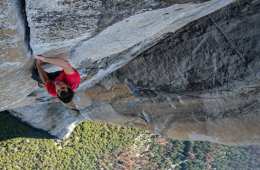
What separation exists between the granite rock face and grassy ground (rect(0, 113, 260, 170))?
6.96ft

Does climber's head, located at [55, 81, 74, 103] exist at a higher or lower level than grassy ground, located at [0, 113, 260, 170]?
higher

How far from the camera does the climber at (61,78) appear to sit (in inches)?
265

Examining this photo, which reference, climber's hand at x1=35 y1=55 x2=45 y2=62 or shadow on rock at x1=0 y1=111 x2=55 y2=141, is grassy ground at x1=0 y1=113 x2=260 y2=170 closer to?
shadow on rock at x1=0 y1=111 x2=55 y2=141

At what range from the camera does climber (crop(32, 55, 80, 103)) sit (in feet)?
22.1

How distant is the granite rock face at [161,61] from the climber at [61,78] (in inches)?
7.1

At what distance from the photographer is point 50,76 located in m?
7.09

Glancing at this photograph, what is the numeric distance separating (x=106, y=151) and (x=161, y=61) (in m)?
7.95

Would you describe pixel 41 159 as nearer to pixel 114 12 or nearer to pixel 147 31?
pixel 147 31

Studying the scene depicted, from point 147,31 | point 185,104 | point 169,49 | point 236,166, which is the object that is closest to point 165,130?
point 185,104

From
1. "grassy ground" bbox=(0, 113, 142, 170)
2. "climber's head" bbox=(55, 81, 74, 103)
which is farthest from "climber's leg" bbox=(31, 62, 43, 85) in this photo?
"grassy ground" bbox=(0, 113, 142, 170)

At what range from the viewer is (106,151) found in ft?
53.6

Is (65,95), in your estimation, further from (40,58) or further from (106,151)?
(106,151)

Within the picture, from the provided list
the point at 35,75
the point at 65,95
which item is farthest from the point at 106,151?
the point at 65,95

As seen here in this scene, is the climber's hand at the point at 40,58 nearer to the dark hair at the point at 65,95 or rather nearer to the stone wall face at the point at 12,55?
the stone wall face at the point at 12,55
